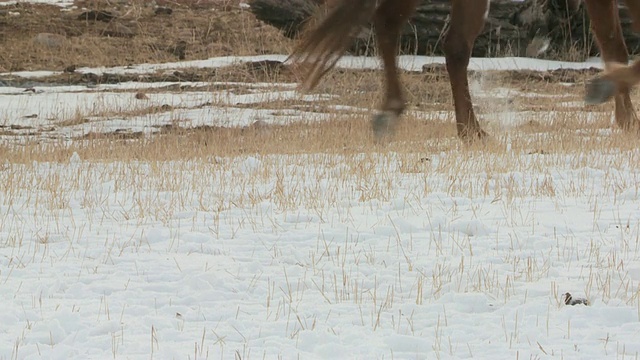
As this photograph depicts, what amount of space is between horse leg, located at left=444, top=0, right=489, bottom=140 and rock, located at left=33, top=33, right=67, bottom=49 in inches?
367

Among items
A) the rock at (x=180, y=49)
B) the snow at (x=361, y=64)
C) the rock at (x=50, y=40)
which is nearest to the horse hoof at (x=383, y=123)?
the snow at (x=361, y=64)

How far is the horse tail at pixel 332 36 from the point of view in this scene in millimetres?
5652

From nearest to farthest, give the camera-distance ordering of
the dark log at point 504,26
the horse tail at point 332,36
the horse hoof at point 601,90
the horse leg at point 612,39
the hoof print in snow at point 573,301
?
the hoof print in snow at point 573,301, the horse hoof at point 601,90, the horse tail at point 332,36, the horse leg at point 612,39, the dark log at point 504,26

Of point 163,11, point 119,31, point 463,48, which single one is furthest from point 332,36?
point 163,11

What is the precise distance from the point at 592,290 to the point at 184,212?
233 cm

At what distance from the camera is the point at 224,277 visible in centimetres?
371

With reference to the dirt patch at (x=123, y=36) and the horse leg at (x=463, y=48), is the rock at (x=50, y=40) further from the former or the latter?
the horse leg at (x=463, y=48)

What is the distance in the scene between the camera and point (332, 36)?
569 cm

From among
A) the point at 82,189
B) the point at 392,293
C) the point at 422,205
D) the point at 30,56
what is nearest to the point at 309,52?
the point at 422,205

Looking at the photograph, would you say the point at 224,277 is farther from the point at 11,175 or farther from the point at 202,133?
the point at 202,133

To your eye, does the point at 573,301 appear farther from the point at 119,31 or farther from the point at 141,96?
the point at 119,31

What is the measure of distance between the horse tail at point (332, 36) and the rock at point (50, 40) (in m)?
10.00

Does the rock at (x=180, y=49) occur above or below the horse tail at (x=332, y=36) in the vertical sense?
below

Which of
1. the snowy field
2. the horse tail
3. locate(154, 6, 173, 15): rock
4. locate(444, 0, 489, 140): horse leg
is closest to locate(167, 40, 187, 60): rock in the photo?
locate(154, 6, 173, 15): rock
